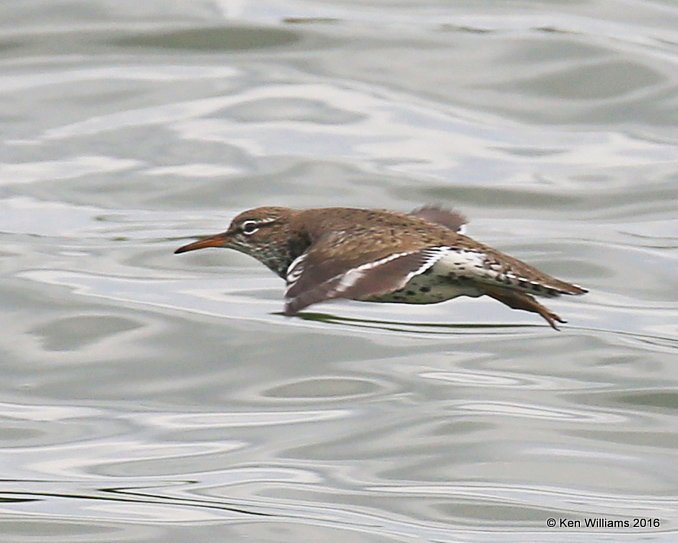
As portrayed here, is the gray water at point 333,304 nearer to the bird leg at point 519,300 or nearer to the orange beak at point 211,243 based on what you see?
the bird leg at point 519,300

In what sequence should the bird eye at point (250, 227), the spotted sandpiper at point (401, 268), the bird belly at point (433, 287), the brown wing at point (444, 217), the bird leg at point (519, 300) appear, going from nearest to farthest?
the spotted sandpiper at point (401, 268), the bird belly at point (433, 287), the bird leg at point (519, 300), the brown wing at point (444, 217), the bird eye at point (250, 227)

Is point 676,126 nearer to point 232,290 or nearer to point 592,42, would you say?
point 592,42

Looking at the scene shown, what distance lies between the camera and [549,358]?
41.8 feet

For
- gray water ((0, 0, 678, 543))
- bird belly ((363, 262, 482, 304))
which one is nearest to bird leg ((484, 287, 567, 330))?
bird belly ((363, 262, 482, 304))

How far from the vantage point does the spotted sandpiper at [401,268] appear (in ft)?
29.2

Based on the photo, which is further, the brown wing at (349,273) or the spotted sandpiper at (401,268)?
the spotted sandpiper at (401,268)

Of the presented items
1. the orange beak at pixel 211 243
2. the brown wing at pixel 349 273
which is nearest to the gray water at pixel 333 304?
the orange beak at pixel 211 243

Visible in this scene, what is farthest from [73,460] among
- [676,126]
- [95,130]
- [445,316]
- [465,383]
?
[676,126]

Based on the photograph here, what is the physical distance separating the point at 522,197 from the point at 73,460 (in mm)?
6524

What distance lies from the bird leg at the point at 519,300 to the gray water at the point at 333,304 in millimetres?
1039

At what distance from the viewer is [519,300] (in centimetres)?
982

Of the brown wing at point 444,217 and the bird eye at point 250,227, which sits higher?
the brown wing at point 444,217

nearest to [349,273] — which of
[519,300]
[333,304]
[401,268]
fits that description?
[401,268]

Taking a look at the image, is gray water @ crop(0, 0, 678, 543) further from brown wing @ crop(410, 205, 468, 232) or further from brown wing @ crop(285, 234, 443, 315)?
brown wing @ crop(285, 234, 443, 315)
